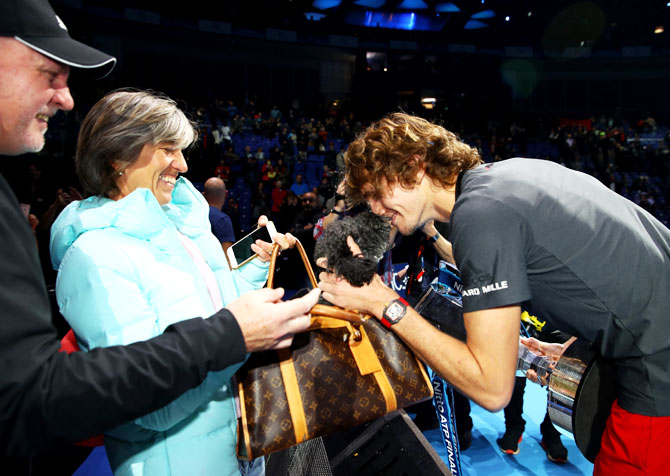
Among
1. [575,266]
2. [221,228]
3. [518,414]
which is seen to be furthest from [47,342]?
[221,228]

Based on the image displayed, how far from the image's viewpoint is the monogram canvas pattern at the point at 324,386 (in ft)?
3.63

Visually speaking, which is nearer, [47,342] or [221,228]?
[47,342]

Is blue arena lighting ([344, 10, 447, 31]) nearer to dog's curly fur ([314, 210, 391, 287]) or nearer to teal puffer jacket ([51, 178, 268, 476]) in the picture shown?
dog's curly fur ([314, 210, 391, 287])

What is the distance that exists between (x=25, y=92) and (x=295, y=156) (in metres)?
13.8

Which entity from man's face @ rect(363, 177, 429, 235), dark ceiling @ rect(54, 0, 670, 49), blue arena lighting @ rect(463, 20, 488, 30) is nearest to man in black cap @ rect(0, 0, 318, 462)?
man's face @ rect(363, 177, 429, 235)

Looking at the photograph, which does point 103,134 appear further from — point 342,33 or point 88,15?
point 342,33

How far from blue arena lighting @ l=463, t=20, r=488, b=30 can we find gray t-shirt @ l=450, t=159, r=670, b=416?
1023 inches

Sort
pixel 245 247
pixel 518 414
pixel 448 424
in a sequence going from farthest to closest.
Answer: pixel 518 414
pixel 448 424
pixel 245 247

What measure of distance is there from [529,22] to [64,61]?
26.8 m

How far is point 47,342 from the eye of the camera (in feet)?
2.42

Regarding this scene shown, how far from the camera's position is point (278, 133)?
622 inches

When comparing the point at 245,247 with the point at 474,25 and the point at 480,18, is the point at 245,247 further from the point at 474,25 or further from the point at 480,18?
the point at 474,25

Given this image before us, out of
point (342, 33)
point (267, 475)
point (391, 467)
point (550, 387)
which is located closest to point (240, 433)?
point (391, 467)

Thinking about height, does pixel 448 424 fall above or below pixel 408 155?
below
